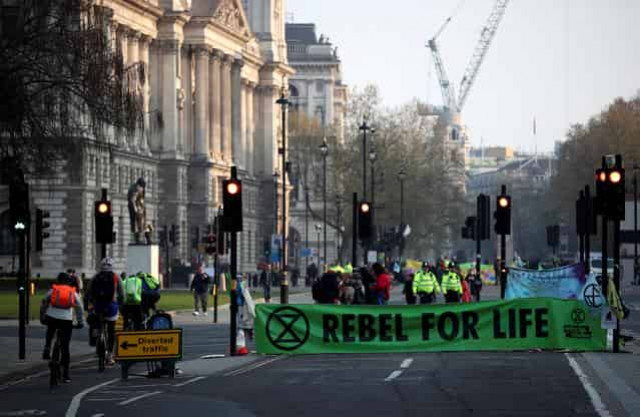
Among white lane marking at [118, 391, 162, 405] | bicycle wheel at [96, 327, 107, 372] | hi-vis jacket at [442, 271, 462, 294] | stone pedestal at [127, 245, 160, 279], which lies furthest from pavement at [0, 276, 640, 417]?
stone pedestal at [127, 245, 160, 279]

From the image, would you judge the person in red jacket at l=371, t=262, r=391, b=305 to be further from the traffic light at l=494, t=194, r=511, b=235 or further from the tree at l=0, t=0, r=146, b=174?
the tree at l=0, t=0, r=146, b=174

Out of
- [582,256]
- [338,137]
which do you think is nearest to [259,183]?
[338,137]

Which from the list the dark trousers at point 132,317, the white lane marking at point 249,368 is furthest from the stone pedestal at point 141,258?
the white lane marking at point 249,368

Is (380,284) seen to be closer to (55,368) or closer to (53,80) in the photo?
(53,80)

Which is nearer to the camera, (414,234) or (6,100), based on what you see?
(6,100)

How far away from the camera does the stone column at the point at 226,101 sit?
140875mm

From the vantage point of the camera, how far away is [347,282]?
183 ft

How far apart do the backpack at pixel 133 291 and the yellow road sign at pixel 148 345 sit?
26.0ft

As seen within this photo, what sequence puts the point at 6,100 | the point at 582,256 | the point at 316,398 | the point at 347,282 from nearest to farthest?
the point at 316,398 → the point at 6,100 → the point at 347,282 → the point at 582,256

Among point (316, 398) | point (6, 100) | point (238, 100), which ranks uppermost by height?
point (238, 100)

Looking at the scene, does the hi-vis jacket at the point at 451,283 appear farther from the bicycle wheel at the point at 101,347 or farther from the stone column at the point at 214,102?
the stone column at the point at 214,102

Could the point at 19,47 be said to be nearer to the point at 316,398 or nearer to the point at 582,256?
the point at 316,398

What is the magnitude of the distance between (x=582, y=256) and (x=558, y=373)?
30.5 metres

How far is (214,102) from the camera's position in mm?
137875
